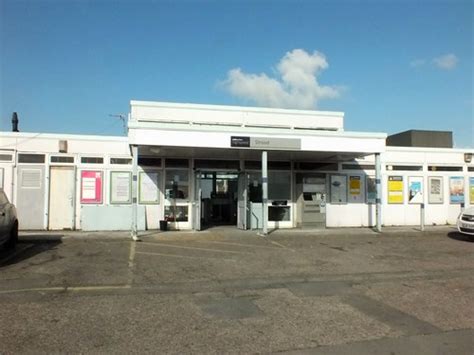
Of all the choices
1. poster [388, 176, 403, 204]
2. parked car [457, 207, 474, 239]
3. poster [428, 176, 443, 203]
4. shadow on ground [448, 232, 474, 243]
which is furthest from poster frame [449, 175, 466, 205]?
parked car [457, 207, 474, 239]

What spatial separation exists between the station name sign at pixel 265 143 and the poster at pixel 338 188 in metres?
4.02

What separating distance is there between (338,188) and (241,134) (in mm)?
5840

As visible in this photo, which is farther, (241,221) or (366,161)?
(366,161)

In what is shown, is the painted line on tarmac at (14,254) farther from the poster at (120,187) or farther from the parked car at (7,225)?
the poster at (120,187)

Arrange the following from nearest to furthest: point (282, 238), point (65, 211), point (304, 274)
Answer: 1. point (304, 274)
2. point (282, 238)
3. point (65, 211)

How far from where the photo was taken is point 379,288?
27.8ft

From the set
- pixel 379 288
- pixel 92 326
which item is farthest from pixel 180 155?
pixel 92 326

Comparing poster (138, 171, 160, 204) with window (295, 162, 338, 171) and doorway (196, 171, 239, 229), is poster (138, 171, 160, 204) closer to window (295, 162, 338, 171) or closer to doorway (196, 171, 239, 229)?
doorway (196, 171, 239, 229)

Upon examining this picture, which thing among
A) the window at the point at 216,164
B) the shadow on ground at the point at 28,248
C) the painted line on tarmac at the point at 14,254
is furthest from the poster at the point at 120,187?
the painted line on tarmac at the point at 14,254

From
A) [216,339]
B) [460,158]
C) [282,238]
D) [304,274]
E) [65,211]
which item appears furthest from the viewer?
[460,158]

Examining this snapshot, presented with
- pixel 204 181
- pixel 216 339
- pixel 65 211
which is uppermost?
pixel 204 181

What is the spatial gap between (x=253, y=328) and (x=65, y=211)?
12.8 m

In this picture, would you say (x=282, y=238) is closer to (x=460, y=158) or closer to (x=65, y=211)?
(x=65, y=211)

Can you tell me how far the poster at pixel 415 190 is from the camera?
2020 centimetres
